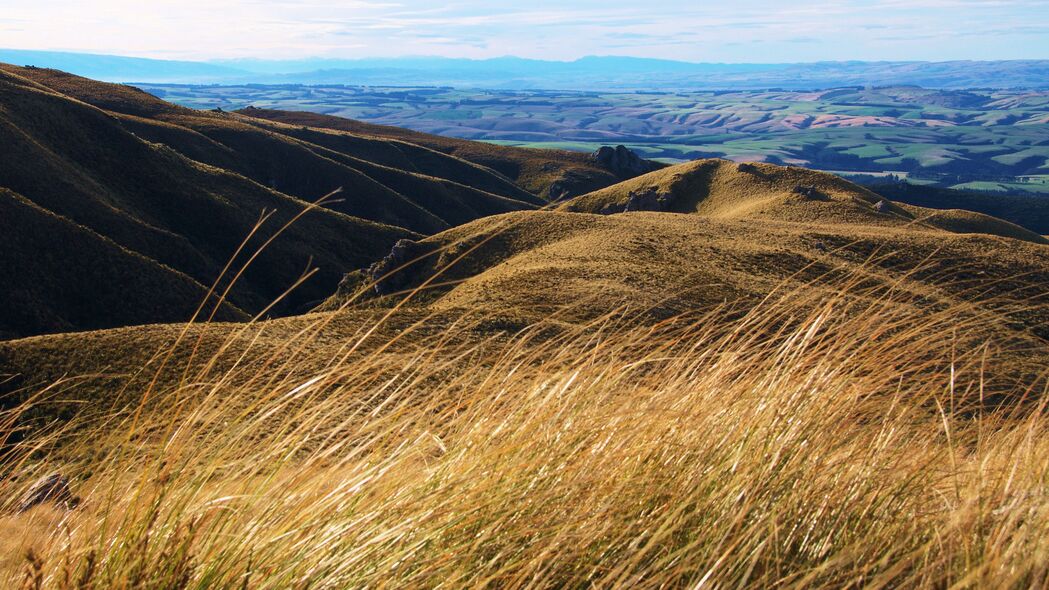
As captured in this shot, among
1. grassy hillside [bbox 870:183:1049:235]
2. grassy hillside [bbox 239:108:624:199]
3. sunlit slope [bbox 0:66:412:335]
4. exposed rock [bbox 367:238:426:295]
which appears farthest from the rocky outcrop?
grassy hillside [bbox 870:183:1049:235]

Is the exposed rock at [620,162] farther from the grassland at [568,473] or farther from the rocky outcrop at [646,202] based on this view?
the grassland at [568,473]

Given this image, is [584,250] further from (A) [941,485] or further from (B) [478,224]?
(A) [941,485]

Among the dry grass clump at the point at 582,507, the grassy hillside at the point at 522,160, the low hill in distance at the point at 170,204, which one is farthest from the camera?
the grassy hillside at the point at 522,160

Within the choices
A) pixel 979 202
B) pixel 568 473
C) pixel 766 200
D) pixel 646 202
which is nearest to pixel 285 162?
pixel 646 202

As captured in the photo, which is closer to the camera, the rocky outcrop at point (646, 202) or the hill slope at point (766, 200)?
the hill slope at point (766, 200)

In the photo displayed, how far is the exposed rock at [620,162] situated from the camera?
153m

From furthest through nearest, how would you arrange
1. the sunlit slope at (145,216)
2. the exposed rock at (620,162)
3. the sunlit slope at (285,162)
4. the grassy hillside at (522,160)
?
the exposed rock at (620,162)
the grassy hillside at (522,160)
the sunlit slope at (285,162)
the sunlit slope at (145,216)

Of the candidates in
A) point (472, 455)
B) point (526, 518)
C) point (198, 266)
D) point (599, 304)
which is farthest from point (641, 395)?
point (198, 266)

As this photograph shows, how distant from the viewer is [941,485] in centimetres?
360

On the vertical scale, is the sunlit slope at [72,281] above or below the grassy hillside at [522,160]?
above

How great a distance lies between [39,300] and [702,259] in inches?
1702

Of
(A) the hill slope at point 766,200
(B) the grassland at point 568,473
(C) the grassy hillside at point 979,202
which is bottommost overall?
(C) the grassy hillside at point 979,202

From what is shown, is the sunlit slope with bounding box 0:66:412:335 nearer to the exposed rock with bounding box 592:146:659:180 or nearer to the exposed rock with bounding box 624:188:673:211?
the exposed rock with bounding box 624:188:673:211

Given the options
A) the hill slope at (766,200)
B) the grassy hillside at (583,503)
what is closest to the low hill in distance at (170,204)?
the hill slope at (766,200)
